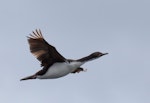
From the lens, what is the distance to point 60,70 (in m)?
28.4

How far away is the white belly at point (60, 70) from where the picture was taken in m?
28.2

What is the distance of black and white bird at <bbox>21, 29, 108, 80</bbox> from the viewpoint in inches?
1120

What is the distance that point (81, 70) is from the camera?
109ft

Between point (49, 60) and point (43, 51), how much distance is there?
722 mm

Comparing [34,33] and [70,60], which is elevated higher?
[34,33]

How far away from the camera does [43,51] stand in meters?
29.2

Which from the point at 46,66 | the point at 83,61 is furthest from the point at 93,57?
the point at 46,66

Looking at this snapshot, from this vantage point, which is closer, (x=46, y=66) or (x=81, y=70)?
(x=46, y=66)

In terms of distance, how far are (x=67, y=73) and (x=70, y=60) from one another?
3.51 feet

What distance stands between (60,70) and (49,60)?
56.4 inches

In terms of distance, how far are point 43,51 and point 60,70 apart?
66.6 inches

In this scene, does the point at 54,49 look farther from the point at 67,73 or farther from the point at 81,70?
the point at 81,70

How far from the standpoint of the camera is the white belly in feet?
92.5

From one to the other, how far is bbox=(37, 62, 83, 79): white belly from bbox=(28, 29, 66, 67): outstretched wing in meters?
0.47
